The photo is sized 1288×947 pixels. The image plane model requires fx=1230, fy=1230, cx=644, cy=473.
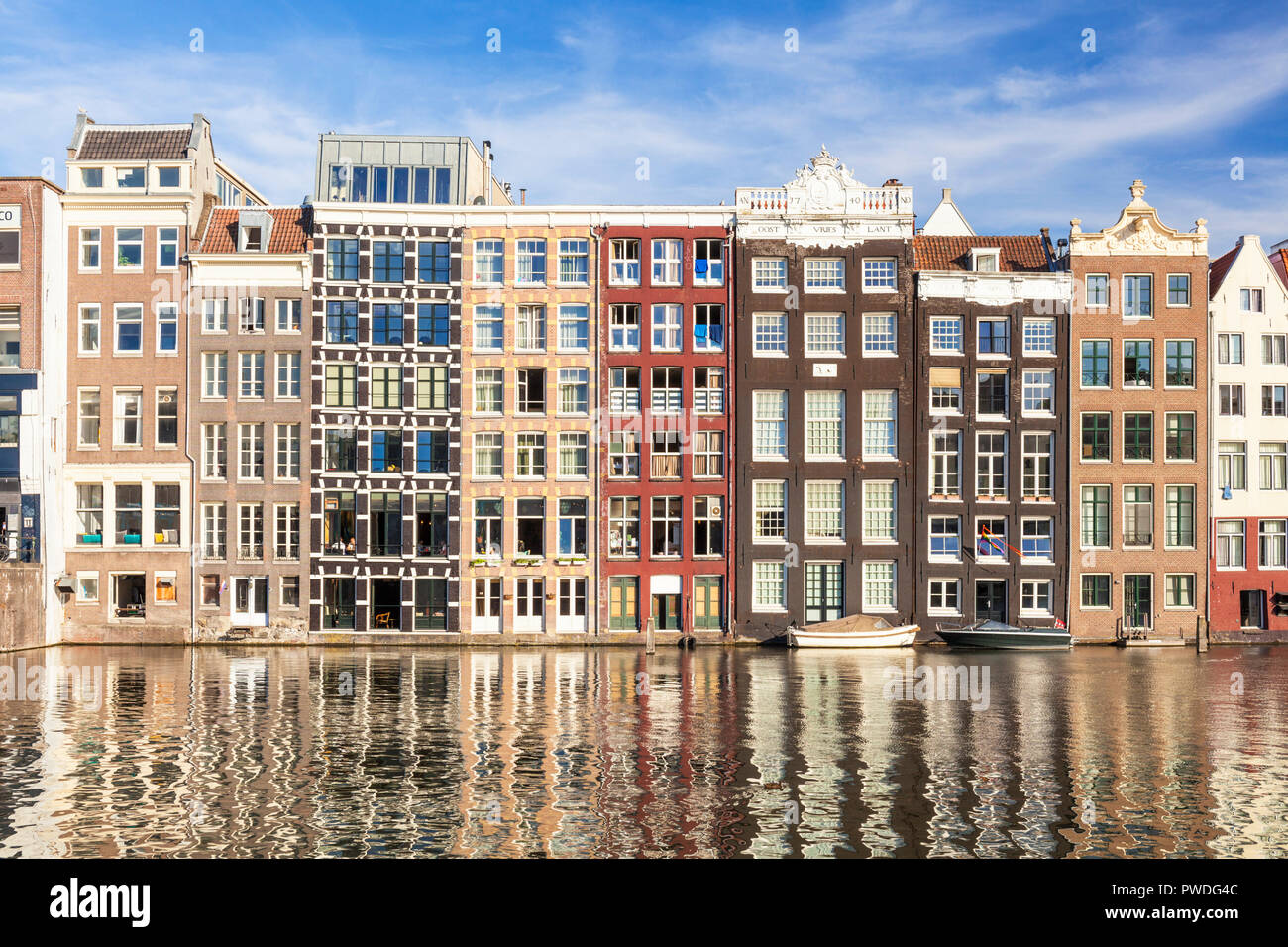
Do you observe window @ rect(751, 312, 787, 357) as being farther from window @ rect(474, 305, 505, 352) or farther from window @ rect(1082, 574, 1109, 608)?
window @ rect(1082, 574, 1109, 608)

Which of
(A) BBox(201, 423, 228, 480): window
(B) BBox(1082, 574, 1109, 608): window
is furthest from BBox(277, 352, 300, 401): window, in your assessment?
(B) BBox(1082, 574, 1109, 608): window

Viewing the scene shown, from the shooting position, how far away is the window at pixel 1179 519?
72375 mm

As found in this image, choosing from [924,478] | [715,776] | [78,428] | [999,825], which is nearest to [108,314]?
[78,428]

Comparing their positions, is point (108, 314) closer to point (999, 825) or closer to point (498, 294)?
point (498, 294)

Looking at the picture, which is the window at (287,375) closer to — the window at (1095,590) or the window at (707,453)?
the window at (707,453)

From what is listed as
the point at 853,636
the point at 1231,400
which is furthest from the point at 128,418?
the point at 1231,400

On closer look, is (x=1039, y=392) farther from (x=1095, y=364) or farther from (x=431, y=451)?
(x=431, y=451)

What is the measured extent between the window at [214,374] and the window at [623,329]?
22.3 m

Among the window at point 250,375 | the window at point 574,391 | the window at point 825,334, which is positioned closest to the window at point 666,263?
the window at point 574,391

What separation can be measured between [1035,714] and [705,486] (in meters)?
33.4

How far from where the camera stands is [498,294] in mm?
71938

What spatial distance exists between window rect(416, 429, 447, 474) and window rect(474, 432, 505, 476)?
6.01ft

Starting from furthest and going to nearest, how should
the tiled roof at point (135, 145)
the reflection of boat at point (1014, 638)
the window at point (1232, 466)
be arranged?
the window at point (1232, 466) < the tiled roof at point (135, 145) < the reflection of boat at point (1014, 638)

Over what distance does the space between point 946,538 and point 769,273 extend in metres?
18.5
